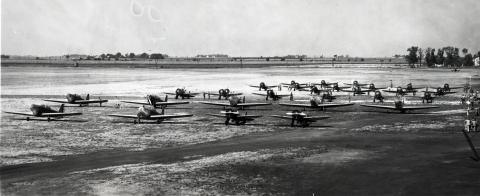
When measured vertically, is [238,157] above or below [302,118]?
below

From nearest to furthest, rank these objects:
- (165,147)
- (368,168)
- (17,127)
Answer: (368,168)
(165,147)
(17,127)

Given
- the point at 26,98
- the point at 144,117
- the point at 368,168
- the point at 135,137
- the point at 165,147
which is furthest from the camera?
the point at 26,98

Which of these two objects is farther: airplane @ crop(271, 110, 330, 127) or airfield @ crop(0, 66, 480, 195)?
airplane @ crop(271, 110, 330, 127)

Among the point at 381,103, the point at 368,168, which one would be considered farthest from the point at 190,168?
the point at 381,103

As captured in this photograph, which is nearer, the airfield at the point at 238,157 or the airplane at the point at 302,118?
the airfield at the point at 238,157

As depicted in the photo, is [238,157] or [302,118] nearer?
[238,157]

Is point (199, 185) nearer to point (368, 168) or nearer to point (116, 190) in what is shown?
point (116, 190)

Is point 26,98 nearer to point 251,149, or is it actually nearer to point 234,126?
point 234,126

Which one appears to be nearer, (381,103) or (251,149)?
(251,149)

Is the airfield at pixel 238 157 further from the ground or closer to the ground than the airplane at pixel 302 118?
closer to the ground

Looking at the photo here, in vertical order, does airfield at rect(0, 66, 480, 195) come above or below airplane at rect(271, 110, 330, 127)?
below
